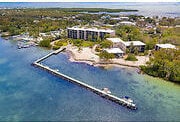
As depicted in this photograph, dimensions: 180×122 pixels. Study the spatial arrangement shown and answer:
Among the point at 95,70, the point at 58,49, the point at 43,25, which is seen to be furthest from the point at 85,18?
the point at 95,70

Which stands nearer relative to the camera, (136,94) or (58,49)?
(136,94)

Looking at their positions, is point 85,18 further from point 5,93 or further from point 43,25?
point 5,93

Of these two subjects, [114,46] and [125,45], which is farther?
Result: [114,46]

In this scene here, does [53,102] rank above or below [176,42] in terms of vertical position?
below

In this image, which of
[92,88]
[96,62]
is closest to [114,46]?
[96,62]

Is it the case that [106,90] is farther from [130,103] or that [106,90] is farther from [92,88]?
[130,103]

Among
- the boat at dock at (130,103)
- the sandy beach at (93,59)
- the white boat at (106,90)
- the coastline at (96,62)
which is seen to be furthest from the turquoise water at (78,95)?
the sandy beach at (93,59)
